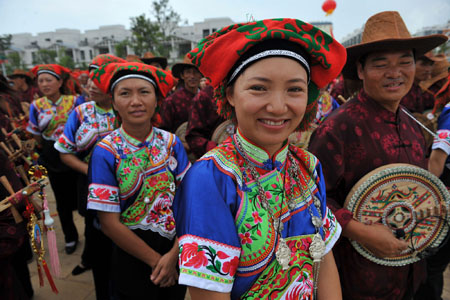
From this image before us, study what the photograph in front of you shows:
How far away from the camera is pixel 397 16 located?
6.17 ft

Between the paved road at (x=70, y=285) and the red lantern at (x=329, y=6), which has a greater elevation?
the red lantern at (x=329, y=6)

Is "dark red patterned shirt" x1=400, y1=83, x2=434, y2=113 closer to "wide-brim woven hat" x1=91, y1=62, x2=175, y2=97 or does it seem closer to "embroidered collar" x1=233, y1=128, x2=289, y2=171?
"wide-brim woven hat" x1=91, y1=62, x2=175, y2=97

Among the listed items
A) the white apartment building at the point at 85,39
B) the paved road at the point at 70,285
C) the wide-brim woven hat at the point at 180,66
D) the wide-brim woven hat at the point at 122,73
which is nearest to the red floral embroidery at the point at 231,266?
the wide-brim woven hat at the point at 122,73

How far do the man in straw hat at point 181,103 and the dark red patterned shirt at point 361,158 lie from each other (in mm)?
2935

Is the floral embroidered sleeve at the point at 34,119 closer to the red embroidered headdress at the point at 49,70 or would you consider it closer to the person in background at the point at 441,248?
the red embroidered headdress at the point at 49,70

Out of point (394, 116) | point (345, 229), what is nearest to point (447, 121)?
point (394, 116)

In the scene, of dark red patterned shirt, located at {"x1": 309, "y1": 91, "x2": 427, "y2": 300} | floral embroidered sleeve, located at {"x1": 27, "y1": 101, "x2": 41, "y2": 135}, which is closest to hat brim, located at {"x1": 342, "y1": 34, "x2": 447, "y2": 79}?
dark red patterned shirt, located at {"x1": 309, "y1": 91, "x2": 427, "y2": 300}

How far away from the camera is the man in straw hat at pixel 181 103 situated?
14.8ft

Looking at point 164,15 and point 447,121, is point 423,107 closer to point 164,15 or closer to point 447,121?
point 447,121

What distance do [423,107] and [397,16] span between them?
3393 mm

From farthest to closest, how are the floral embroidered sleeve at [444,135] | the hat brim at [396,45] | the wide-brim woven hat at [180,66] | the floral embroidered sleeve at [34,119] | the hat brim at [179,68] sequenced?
the hat brim at [179,68] → the wide-brim woven hat at [180,66] → the floral embroidered sleeve at [34,119] → the floral embroidered sleeve at [444,135] → the hat brim at [396,45]

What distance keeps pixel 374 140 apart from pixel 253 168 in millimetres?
1085

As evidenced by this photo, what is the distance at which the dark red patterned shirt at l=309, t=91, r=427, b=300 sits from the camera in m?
1.78

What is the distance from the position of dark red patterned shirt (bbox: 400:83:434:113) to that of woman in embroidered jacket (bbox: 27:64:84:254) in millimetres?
5234
